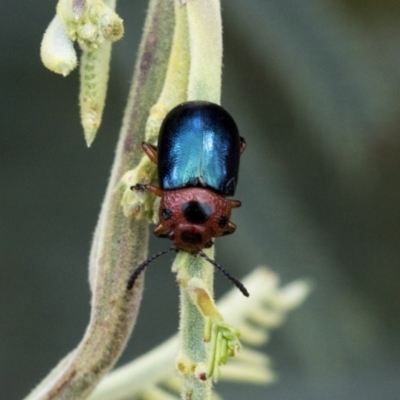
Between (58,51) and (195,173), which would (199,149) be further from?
(58,51)

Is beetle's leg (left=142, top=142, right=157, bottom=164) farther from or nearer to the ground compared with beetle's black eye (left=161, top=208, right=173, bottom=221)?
nearer to the ground

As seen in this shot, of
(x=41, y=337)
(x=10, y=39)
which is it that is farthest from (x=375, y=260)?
(x=10, y=39)

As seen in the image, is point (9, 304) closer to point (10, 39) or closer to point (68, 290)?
point (68, 290)

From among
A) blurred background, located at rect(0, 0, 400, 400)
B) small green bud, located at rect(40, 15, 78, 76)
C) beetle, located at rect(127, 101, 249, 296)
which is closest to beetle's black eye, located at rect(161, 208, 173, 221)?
beetle, located at rect(127, 101, 249, 296)

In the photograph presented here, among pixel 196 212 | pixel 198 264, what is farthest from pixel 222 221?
pixel 198 264

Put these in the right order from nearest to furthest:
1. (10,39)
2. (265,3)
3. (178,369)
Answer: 1. (178,369)
2. (10,39)
3. (265,3)

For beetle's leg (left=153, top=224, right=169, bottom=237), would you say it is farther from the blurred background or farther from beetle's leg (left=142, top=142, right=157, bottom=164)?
the blurred background

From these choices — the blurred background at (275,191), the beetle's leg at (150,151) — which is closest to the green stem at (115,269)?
the beetle's leg at (150,151)
